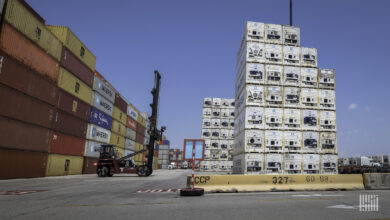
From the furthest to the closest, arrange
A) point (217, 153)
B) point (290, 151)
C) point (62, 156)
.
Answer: point (217, 153), point (62, 156), point (290, 151)

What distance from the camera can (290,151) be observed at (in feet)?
76.0

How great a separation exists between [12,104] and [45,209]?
46.1 feet

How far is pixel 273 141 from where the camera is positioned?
23297 mm

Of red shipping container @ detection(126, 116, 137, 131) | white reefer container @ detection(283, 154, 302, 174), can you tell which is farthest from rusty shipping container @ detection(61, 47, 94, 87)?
white reefer container @ detection(283, 154, 302, 174)

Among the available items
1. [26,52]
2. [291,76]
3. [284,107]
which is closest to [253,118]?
[284,107]

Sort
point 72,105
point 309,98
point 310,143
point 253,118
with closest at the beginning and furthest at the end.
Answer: point 310,143 → point 253,118 → point 309,98 → point 72,105

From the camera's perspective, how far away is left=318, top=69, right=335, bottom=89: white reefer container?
81.8 ft

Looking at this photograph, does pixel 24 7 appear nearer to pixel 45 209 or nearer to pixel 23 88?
pixel 23 88

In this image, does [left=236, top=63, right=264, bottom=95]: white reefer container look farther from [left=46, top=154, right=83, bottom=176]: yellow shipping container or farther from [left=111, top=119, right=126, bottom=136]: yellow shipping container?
[left=111, top=119, right=126, bottom=136]: yellow shipping container

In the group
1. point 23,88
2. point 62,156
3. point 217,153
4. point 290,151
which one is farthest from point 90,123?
point 217,153

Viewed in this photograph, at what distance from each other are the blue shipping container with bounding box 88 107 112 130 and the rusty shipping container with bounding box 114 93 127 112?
4249 mm

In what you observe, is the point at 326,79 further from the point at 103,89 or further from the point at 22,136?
the point at 103,89

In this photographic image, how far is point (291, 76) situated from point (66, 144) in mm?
23090

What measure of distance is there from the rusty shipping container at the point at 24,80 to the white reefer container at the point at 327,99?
2478cm
